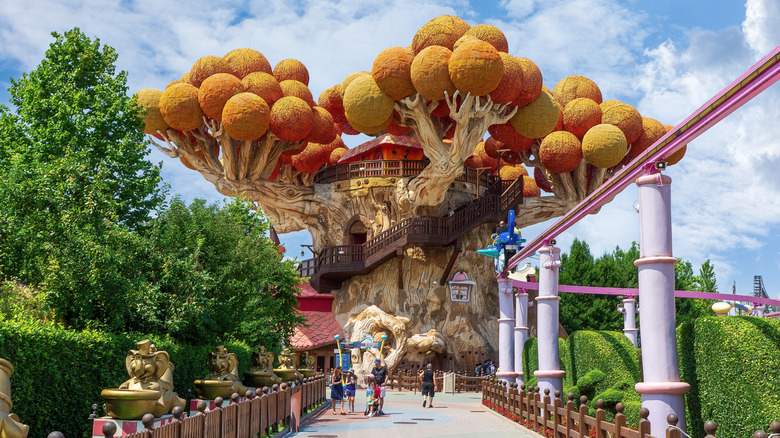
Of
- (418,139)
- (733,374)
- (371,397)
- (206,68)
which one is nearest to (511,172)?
(418,139)

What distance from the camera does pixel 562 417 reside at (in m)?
14.1

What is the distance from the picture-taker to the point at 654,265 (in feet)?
32.1

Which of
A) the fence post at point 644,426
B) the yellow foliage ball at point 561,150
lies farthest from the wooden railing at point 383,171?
the fence post at point 644,426

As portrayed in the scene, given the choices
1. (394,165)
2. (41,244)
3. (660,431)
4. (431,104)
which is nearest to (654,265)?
(660,431)

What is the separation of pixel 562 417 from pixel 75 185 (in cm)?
1184

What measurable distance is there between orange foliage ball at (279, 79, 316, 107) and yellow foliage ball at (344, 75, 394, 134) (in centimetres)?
475

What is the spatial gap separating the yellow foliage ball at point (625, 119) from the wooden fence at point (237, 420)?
23.4m

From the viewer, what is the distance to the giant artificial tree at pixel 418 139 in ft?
105

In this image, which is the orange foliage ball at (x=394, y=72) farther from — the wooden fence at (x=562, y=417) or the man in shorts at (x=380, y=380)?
the man in shorts at (x=380, y=380)

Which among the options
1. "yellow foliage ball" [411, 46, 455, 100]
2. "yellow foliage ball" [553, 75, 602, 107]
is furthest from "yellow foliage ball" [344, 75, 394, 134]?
"yellow foliage ball" [553, 75, 602, 107]

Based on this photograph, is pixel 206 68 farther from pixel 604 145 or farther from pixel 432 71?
pixel 604 145

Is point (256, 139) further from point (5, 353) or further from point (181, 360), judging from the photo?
point (5, 353)

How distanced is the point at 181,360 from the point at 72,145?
6660 millimetres

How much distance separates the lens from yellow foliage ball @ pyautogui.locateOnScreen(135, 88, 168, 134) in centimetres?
3522
